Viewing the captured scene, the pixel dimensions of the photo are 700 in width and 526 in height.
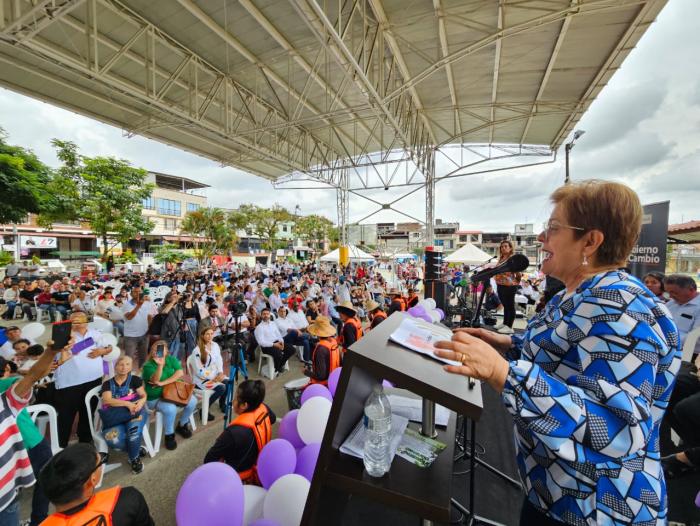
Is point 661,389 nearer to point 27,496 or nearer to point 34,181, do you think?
point 27,496

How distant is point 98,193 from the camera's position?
48.6 ft

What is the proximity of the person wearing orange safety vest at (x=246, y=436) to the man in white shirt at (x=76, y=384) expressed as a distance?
Result: 209 cm

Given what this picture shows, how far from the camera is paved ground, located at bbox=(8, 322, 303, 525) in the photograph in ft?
8.38

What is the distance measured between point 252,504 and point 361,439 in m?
1.33

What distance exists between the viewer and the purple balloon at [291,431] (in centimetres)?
223

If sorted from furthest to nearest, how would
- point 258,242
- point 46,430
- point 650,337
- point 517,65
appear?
point 258,242 → point 517,65 → point 46,430 → point 650,337

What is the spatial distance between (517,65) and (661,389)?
7793 mm

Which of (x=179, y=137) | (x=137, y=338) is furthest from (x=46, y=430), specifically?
(x=179, y=137)

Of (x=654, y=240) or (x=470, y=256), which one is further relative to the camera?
(x=470, y=256)

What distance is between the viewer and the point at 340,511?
1099 mm

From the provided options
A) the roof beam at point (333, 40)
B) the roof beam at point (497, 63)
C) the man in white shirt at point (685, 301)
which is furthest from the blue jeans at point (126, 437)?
the roof beam at point (497, 63)

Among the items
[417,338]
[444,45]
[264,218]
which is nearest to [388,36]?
[444,45]

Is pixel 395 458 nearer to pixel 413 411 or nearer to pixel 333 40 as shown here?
pixel 413 411

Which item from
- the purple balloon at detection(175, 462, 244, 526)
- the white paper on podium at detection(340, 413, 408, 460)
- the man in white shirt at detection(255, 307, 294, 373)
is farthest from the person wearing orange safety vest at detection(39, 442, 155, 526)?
the man in white shirt at detection(255, 307, 294, 373)
